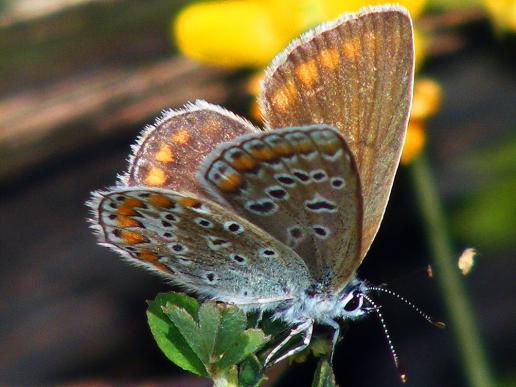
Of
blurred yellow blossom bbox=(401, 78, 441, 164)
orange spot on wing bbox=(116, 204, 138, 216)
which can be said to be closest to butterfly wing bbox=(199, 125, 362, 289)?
orange spot on wing bbox=(116, 204, 138, 216)

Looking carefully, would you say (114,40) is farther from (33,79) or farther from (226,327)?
(226,327)

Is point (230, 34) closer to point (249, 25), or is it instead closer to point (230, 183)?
point (249, 25)

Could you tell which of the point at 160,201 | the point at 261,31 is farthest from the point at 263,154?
the point at 261,31

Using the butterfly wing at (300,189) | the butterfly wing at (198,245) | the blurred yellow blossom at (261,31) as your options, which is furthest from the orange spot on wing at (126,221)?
the blurred yellow blossom at (261,31)

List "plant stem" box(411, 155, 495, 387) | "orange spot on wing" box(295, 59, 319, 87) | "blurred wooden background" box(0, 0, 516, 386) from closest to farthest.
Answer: "orange spot on wing" box(295, 59, 319, 87), "plant stem" box(411, 155, 495, 387), "blurred wooden background" box(0, 0, 516, 386)

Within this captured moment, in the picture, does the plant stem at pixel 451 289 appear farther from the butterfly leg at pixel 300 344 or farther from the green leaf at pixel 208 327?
the green leaf at pixel 208 327

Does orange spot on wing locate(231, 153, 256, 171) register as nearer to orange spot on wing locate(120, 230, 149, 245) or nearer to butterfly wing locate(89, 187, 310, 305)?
butterfly wing locate(89, 187, 310, 305)
